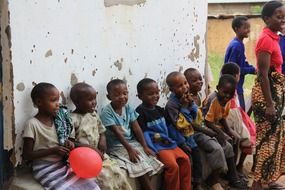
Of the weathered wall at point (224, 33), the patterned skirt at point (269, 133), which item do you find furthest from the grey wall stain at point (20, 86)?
the weathered wall at point (224, 33)

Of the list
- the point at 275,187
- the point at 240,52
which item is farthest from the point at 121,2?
the point at 275,187

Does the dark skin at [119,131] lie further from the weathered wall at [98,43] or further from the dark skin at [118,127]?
the weathered wall at [98,43]

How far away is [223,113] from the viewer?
15.8ft

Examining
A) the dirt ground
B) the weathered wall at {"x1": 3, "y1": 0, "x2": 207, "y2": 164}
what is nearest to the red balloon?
the weathered wall at {"x1": 3, "y1": 0, "x2": 207, "y2": 164}

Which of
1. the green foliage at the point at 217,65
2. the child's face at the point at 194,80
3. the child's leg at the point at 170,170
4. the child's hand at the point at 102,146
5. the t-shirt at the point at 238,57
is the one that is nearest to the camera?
the child's hand at the point at 102,146

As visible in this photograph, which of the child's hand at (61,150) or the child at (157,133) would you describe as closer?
the child's hand at (61,150)

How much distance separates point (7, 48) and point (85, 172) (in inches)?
37.0

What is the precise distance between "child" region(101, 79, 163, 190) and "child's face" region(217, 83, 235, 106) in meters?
1.00

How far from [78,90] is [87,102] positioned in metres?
0.11

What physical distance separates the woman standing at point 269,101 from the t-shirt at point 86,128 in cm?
147

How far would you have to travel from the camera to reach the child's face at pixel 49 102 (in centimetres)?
335

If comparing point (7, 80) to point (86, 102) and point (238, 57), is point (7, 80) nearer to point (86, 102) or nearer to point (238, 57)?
point (86, 102)

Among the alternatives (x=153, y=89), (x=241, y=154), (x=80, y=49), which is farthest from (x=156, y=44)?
(x=241, y=154)

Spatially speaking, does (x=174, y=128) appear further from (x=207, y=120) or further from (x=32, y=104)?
(x=32, y=104)
